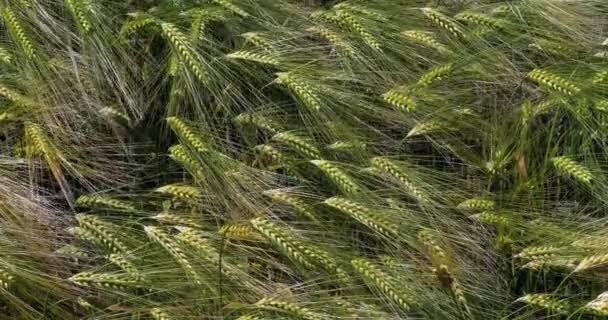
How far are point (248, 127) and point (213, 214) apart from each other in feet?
1.02

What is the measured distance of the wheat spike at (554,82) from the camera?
179 centimetres

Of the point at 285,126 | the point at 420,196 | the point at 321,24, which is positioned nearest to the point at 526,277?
the point at 420,196

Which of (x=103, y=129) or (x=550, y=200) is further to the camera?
(x=103, y=129)

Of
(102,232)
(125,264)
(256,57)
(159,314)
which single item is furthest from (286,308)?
(256,57)

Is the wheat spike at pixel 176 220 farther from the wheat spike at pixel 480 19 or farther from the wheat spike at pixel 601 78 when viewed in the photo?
the wheat spike at pixel 601 78

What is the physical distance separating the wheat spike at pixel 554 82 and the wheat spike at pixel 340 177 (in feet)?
1.59

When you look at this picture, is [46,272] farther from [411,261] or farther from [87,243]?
[411,261]

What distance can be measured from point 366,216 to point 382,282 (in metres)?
0.16

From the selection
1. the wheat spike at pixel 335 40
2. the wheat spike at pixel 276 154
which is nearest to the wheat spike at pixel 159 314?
the wheat spike at pixel 276 154

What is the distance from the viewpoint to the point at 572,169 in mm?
1703

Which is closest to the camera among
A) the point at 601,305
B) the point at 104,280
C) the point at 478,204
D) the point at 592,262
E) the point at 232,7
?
the point at 601,305

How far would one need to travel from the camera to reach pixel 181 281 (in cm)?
168

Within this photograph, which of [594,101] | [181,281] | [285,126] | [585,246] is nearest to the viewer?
[585,246]

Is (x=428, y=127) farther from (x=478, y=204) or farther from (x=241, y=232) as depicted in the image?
(x=241, y=232)
